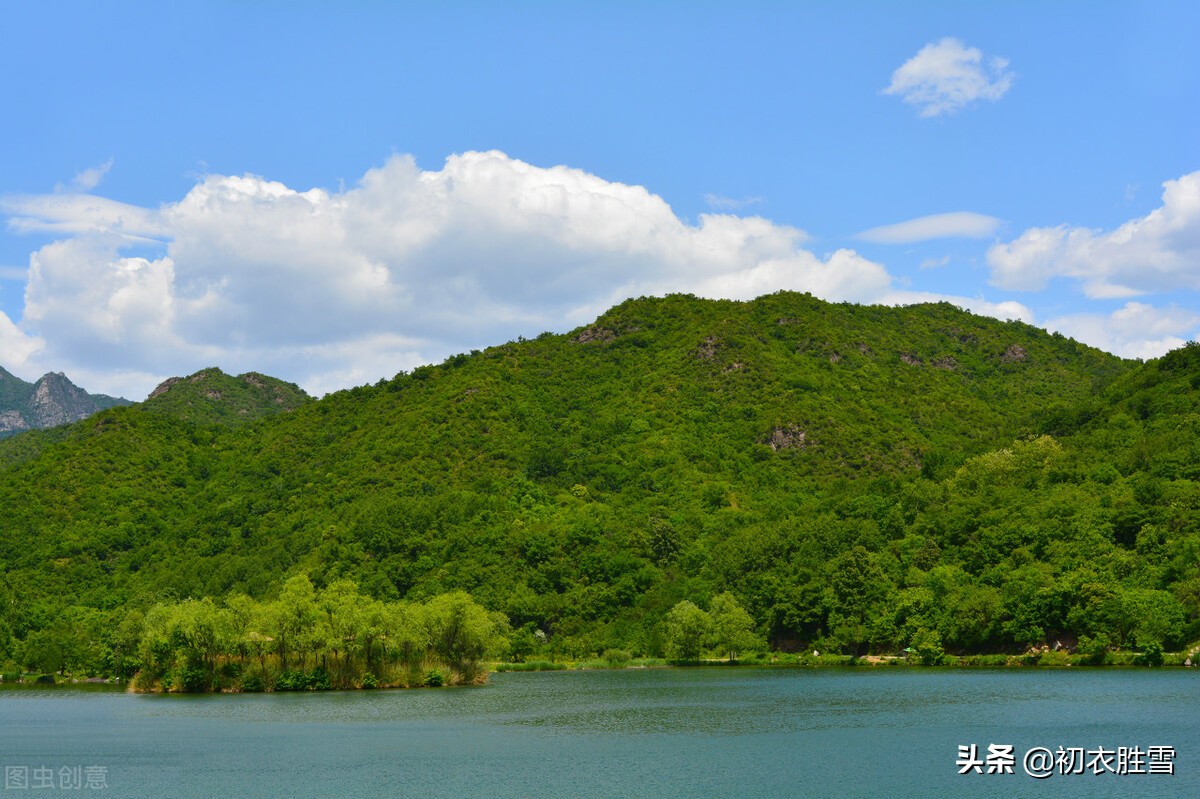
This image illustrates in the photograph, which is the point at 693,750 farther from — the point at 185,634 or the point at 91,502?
the point at 91,502

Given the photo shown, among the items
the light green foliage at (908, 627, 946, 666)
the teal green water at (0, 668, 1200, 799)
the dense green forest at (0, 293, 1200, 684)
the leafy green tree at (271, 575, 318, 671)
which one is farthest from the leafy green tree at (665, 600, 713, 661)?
the leafy green tree at (271, 575, 318, 671)

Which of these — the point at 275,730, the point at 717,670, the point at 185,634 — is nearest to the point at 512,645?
the point at 717,670

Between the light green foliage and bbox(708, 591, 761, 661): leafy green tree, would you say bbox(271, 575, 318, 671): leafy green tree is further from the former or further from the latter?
the light green foliage

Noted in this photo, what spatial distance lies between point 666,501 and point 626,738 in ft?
306

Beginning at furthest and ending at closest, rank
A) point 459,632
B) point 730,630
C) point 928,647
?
point 730,630, point 928,647, point 459,632

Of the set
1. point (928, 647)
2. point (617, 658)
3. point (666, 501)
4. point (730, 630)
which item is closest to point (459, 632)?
point (617, 658)

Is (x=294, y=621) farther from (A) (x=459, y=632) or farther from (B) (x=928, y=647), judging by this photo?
(B) (x=928, y=647)

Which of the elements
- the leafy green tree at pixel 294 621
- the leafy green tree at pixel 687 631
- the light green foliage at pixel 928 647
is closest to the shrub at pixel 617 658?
the leafy green tree at pixel 687 631

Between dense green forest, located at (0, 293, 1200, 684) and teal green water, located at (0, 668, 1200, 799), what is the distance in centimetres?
1350

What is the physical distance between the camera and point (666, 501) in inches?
5674

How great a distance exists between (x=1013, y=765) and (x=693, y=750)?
12677 millimetres

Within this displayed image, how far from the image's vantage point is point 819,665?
96.2 meters

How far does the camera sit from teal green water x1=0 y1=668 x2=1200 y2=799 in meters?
39.9

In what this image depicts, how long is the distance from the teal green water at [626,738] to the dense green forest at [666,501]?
13.5 metres
